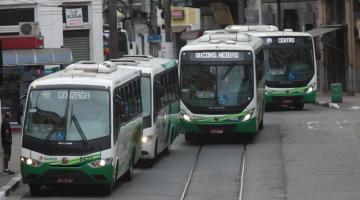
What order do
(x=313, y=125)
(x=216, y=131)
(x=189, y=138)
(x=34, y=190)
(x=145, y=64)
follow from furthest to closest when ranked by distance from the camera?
1. (x=313, y=125)
2. (x=189, y=138)
3. (x=216, y=131)
4. (x=145, y=64)
5. (x=34, y=190)

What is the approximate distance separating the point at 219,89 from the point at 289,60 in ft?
42.9

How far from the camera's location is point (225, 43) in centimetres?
2683

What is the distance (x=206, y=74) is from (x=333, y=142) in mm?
4471

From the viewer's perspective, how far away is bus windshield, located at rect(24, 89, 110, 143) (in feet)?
57.1

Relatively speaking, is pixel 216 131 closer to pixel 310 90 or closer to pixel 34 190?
pixel 34 190

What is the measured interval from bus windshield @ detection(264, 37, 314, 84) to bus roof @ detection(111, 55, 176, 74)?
1367cm

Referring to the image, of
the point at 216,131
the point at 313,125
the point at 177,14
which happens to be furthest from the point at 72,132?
the point at 177,14

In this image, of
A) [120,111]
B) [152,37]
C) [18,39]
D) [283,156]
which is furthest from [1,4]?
[120,111]

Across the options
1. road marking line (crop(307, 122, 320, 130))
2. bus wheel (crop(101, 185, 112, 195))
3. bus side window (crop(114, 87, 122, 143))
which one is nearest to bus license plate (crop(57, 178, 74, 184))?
bus wheel (crop(101, 185, 112, 195))

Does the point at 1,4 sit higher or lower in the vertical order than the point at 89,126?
higher

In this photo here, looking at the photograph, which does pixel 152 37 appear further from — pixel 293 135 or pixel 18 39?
pixel 293 135

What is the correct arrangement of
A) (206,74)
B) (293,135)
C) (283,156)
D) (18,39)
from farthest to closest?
(18,39) < (293,135) < (206,74) < (283,156)

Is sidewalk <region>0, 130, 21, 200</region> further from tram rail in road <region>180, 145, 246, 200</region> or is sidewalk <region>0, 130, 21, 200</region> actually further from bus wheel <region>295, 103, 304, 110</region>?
bus wheel <region>295, 103, 304, 110</region>

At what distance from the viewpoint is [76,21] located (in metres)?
50.0
